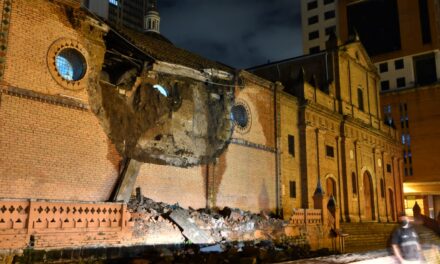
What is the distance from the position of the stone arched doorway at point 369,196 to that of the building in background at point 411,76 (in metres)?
19.2

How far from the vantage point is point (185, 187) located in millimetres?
19141

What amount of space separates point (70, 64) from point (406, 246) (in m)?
12.4

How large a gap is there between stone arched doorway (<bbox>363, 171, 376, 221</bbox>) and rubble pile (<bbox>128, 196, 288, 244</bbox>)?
15.7 metres

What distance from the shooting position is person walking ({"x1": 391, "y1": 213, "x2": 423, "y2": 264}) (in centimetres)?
948

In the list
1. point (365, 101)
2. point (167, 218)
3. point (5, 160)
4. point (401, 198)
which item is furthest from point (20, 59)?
point (401, 198)

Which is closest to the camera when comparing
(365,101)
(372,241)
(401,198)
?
(372,241)

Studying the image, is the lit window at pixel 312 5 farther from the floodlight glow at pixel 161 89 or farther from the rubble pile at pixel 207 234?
the floodlight glow at pixel 161 89

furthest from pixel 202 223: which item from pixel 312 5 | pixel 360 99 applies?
pixel 312 5

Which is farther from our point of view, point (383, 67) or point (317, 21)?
point (317, 21)

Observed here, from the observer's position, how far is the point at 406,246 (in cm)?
950

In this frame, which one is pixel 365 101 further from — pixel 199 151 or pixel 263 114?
pixel 199 151

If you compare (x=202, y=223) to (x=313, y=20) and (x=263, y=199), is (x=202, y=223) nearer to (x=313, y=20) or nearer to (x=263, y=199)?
(x=263, y=199)

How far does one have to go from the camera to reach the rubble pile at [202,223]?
15.1 metres

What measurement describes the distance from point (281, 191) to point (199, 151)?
6.84m
